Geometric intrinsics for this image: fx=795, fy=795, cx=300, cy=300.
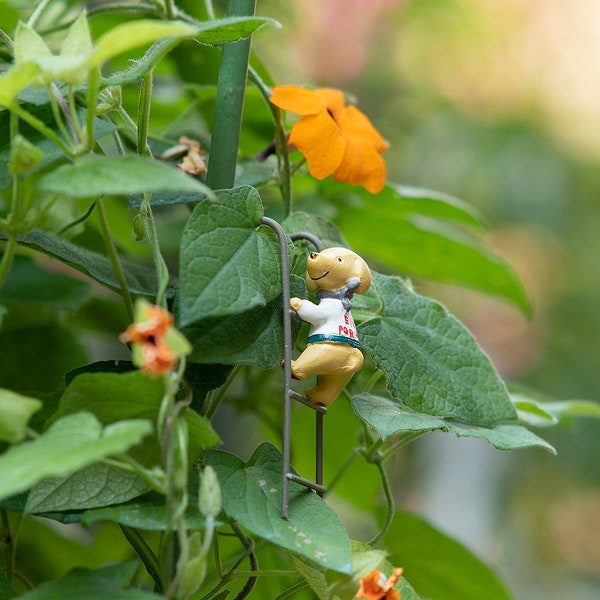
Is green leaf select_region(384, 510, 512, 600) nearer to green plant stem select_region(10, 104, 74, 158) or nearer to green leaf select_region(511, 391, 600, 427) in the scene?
green leaf select_region(511, 391, 600, 427)

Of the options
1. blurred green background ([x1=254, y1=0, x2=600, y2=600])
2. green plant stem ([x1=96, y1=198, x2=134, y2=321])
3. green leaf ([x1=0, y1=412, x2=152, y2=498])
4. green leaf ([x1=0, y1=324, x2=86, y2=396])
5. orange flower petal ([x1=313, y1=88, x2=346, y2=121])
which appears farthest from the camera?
blurred green background ([x1=254, y1=0, x2=600, y2=600])

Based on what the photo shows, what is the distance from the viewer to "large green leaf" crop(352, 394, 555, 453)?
0.38 m

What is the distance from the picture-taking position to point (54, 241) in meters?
0.41

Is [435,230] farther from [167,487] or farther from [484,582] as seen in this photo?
[167,487]

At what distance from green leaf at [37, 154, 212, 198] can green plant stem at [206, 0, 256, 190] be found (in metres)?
0.13

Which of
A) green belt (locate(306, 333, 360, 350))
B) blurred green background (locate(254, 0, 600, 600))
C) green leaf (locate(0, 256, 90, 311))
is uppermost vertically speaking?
green belt (locate(306, 333, 360, 350))

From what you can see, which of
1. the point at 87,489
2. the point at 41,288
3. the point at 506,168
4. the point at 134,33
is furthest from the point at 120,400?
the point at 506,168

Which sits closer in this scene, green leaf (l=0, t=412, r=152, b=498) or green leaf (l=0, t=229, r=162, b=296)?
green leaf (l=0, t=412, r=152, b=498)

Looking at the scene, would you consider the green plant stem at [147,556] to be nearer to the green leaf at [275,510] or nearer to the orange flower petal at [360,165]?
the green leaf at [275,510]

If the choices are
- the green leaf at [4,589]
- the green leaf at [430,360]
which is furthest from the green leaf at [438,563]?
the green leaf at [4,589]

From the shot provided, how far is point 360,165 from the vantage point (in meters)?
0.45

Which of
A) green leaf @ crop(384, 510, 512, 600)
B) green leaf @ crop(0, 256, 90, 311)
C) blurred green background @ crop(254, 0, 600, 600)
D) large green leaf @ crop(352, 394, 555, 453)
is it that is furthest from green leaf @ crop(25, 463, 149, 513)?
blurred green background @ crop(254, 0, 600, 600)

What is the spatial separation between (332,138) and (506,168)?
182cm

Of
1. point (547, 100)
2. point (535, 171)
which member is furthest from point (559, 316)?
point (547, 100)
